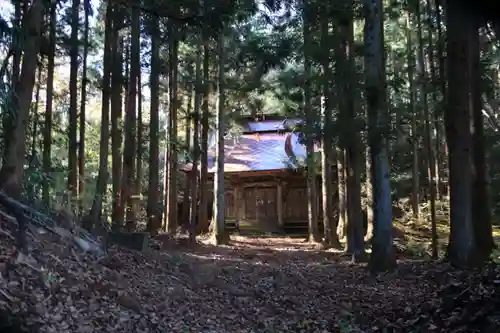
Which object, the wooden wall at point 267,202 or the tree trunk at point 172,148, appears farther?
the wooden wall at point 267,202

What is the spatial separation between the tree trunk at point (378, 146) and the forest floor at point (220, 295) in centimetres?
54

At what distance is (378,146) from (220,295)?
201 inches

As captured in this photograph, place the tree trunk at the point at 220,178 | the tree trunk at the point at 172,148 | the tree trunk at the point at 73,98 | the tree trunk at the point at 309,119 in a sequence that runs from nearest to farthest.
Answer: the tree trunk at the point at 73,98 → the tree trunk at the point at 309,119 → the tree trunk at the point at 220,178 → the tree trunk at the point at 172,148

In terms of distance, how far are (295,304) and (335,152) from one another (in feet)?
35.7

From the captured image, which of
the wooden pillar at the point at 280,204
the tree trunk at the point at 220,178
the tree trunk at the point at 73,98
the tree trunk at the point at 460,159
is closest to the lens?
the tree trunk at the point at 460,159

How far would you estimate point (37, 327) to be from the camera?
5305 mm

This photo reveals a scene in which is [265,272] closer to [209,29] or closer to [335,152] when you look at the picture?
[209,29]

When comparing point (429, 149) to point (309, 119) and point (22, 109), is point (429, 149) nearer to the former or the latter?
point (309, 119)

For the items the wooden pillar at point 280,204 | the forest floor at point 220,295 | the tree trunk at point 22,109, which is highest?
the tree trunk at point 22,109

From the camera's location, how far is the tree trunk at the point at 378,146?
11.8 m

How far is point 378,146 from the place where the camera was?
11.8 meters

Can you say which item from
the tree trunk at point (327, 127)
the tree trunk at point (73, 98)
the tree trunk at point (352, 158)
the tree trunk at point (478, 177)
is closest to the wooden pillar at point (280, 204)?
the tree trunk at point (327, 127)

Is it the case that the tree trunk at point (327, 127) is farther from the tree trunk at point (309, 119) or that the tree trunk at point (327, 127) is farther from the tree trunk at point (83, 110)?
the tree trunk at point (83, 110)

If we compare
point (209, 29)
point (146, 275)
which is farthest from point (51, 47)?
point (146, 275)
